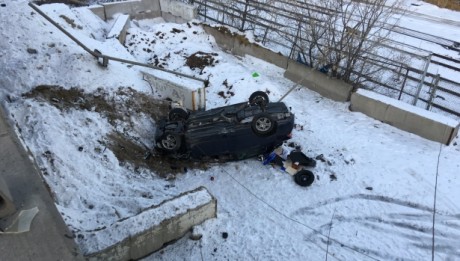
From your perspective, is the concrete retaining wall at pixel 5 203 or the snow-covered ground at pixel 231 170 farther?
the snow-covered ground at pixel 231 170

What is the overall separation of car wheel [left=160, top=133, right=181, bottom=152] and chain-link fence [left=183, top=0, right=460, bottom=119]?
5.72 metres

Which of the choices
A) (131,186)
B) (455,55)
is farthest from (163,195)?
(455,55)

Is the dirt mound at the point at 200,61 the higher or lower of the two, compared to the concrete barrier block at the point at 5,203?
lower

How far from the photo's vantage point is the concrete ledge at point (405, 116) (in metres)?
9.89

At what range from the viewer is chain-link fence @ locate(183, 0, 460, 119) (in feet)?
36.6

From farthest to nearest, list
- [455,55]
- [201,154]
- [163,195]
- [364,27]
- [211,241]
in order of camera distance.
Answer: [455,55]
[364,27]
[201,154]
[163,195]
[211,241]

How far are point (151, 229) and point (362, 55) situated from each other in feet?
27.5

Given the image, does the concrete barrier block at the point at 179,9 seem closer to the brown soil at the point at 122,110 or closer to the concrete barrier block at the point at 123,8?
the concrete barrier block at the point at 123,8

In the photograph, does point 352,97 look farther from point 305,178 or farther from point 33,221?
point 33,221

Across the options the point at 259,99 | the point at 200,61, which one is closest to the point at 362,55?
the point at 259,99

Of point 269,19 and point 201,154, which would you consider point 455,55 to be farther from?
point 201,154

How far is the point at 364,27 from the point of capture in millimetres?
11859

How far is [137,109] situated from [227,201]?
368 centimetres

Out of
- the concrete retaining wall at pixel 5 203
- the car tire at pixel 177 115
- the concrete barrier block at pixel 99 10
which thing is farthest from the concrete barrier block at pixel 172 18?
the concrete retaining wall at pixel 5 203
